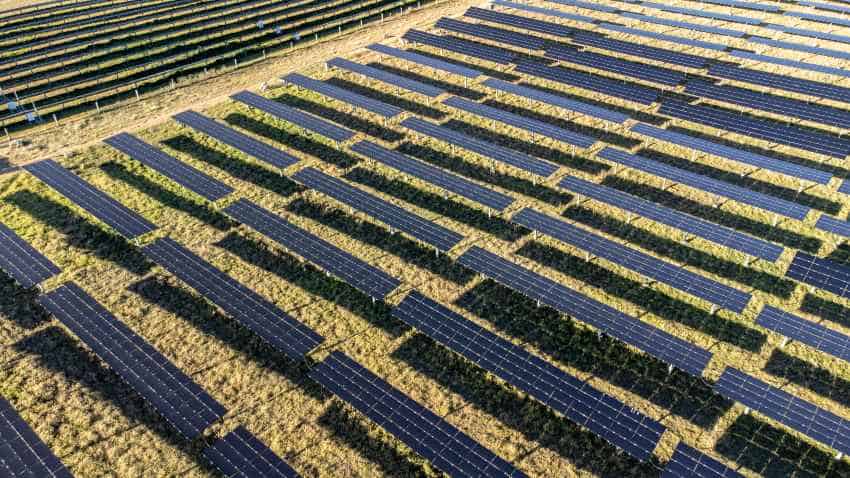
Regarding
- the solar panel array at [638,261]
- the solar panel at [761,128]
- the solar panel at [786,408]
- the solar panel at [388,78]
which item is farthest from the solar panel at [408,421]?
the solar panel at [761,128]

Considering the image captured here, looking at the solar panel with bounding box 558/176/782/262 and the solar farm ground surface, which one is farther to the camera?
the solar panel with bounding box 558/176/782/262

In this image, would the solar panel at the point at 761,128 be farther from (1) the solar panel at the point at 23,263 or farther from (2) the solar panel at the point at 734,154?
(1) the solar panel at the point at 23,263

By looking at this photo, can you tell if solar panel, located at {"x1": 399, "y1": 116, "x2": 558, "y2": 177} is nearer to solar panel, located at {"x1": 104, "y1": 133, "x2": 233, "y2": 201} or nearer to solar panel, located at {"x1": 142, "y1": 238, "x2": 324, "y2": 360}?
solar panel, located at {"x1": 104, "y1": 133, "x2": 233, "y2": 201}

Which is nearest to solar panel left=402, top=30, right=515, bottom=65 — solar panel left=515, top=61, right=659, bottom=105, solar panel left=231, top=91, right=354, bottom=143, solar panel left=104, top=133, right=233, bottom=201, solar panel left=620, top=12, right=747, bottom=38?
solar panel left=515, top=61, right=659, bottom=105

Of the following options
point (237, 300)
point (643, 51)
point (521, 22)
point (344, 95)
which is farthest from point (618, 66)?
point (237, 300)

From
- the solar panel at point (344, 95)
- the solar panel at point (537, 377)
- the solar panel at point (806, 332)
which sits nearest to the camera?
the solar panel at point (537, 377)

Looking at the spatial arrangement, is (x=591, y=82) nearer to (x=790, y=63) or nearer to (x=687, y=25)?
(x=790, y=63)
